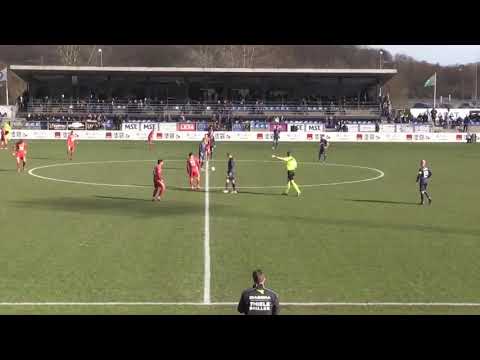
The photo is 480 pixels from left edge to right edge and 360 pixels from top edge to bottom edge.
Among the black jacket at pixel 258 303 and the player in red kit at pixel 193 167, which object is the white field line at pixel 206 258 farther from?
the black jacket at pixel 258 303

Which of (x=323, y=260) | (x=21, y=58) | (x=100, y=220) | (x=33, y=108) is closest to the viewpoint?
(x=323, y=260)

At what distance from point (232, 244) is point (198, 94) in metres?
76.1

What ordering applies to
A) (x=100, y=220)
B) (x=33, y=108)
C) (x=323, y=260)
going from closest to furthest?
(x=323, y=260) → (x=100, y=220) → (x=33, y=108)

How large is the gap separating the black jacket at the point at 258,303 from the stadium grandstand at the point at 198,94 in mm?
72975

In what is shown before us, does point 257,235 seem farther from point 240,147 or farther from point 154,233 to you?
point 240,147

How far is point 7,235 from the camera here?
63.2 ft

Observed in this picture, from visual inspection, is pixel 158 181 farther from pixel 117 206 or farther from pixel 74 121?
pixel 74 121

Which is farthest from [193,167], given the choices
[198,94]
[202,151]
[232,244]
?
[198,94]

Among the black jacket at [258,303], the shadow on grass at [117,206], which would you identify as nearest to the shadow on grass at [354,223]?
the shadow on grass at [117,206]

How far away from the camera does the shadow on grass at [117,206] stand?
23.3 m

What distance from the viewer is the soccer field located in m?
13.1

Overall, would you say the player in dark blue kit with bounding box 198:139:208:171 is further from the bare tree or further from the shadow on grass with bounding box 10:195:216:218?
the bare tree

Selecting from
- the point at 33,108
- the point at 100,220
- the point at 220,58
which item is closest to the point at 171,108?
the point at 33,108
